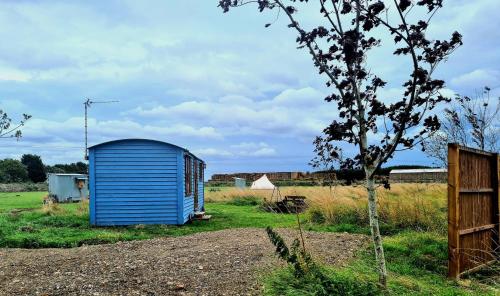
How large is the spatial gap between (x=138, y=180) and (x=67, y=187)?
14366 millimetres

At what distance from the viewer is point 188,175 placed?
15344 mm

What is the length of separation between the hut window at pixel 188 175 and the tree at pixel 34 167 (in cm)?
4989

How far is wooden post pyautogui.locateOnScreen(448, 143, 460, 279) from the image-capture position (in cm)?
641

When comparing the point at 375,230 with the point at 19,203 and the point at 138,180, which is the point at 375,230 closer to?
the point at 138,180

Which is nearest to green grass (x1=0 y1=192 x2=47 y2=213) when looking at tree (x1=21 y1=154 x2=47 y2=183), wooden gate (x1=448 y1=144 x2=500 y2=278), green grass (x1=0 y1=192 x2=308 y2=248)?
green grass (x1=0 y1=192 x2=308 y2=248)

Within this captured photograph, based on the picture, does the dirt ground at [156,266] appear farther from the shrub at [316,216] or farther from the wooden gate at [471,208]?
the shrub at [316,216]

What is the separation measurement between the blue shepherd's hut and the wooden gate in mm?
8506

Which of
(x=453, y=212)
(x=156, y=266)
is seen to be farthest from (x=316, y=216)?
(x=156, y=266)

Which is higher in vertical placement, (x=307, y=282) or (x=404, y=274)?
(x=307, y=282)

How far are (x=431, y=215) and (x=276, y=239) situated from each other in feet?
22.2

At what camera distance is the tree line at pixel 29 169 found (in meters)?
55.2

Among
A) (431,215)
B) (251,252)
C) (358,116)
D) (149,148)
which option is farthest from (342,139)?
(149,148)

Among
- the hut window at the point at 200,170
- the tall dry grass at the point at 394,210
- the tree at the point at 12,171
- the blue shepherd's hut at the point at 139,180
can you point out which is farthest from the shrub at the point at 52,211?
the tree at the point at 12,171

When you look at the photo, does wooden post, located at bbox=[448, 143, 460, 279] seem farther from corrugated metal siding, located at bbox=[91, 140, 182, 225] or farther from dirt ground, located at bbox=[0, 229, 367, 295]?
corrugated metal siding, located at bbox=[91, 140, 182, 225]
